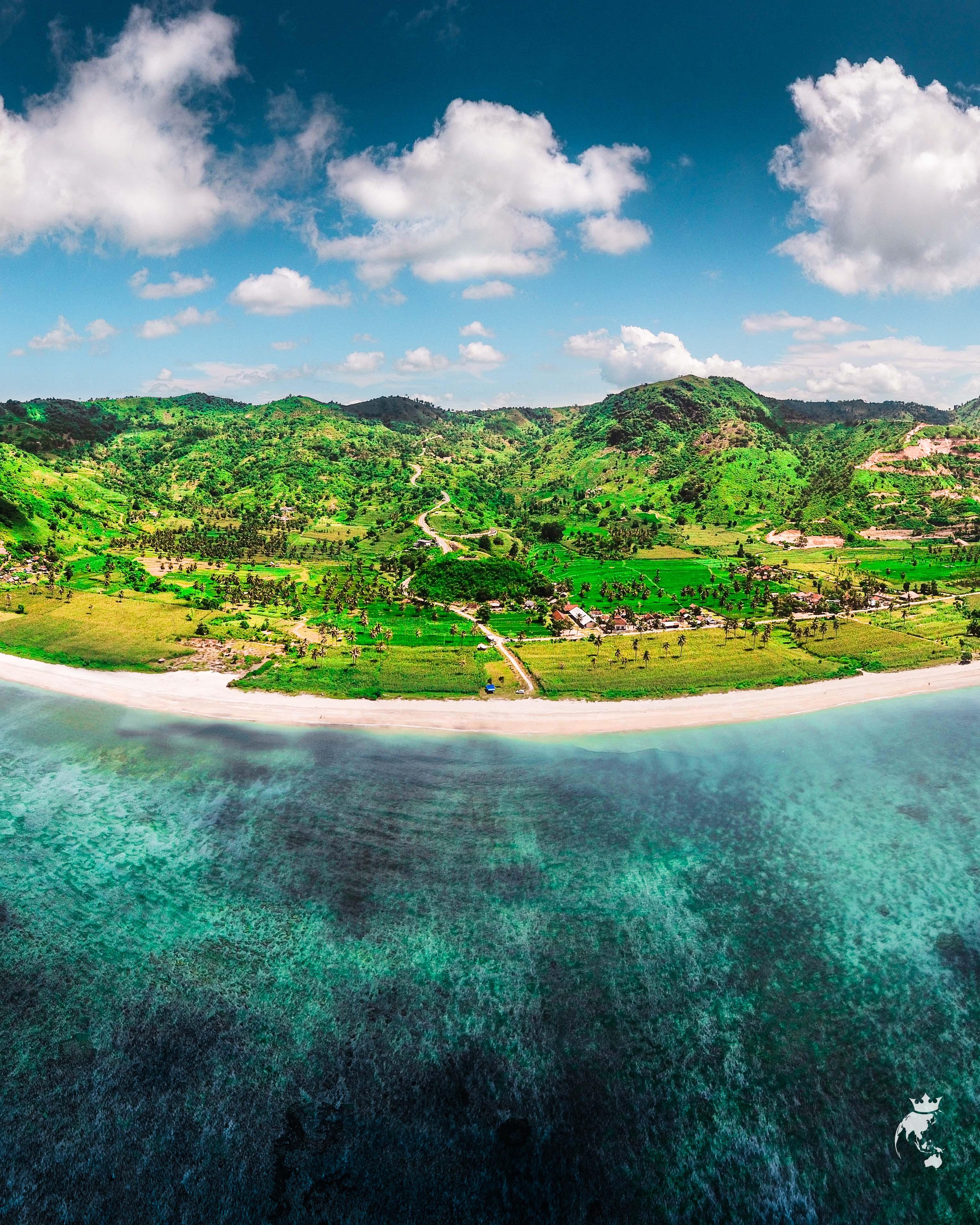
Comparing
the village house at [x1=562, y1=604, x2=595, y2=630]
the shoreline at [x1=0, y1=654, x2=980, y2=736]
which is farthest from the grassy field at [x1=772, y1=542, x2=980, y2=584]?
the village house at [x1=562, y1=604, x2=595, y2=630]

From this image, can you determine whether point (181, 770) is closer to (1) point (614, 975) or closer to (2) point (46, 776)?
(2) point (46, 776)

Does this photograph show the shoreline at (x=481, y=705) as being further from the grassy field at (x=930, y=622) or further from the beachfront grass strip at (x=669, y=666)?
the grassy field at (x=930, y=622)

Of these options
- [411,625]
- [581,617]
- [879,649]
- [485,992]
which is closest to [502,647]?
[411,625]

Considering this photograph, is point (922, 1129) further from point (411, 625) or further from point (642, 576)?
point (642, 576)

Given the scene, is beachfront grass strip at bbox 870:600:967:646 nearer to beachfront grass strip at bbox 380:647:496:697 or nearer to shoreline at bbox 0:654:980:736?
shoreline at bbox 0:654:980:736

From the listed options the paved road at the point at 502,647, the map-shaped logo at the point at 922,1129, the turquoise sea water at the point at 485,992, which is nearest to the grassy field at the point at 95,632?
the turquoise sea water at the point at 485,992

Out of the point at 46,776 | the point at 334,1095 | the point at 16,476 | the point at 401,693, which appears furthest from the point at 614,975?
the point at 16,476
